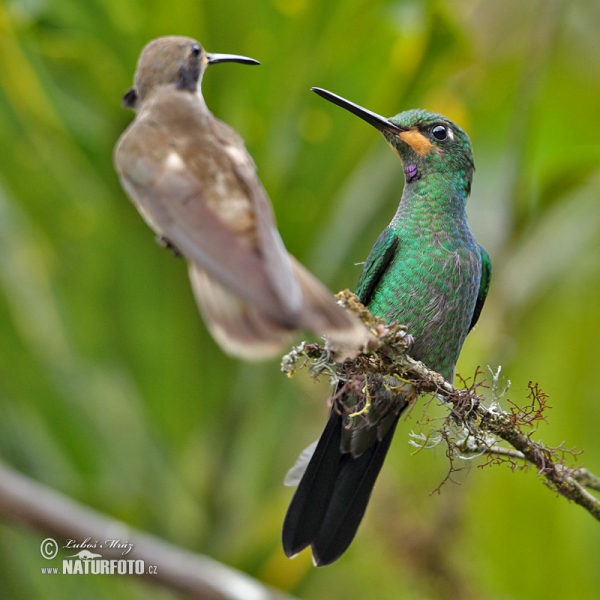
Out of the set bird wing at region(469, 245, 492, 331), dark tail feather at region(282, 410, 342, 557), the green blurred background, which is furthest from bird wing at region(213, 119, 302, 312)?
the green blurred background

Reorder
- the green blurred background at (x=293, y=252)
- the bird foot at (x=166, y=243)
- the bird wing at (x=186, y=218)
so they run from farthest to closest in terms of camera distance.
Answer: the green blurred background at (x=293, y=252) < the bird foot at (x=166, y=243) < the bird wing at (x=186, y=218)

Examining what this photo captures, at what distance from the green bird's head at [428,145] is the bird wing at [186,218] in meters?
0.60

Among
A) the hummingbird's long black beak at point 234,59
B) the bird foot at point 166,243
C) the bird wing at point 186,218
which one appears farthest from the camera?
the hummingbird's long black beak at point 234,59

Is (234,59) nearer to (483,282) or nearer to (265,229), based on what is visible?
(265,229)

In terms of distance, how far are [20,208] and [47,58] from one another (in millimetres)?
556

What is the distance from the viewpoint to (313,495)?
6.29 ft

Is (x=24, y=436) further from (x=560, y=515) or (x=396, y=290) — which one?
(x=396, y=290)

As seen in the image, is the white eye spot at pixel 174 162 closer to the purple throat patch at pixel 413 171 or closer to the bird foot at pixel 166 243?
the bird foot at pixel 166 243

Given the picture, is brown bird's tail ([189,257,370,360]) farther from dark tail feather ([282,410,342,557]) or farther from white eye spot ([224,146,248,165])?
dark tail feather ([282,410,342,557])

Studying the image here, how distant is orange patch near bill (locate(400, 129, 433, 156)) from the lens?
1565 mm

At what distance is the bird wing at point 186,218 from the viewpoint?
88 cm

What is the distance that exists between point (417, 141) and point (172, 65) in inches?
21.2

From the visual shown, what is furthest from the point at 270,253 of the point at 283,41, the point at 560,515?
the point at 560,515
